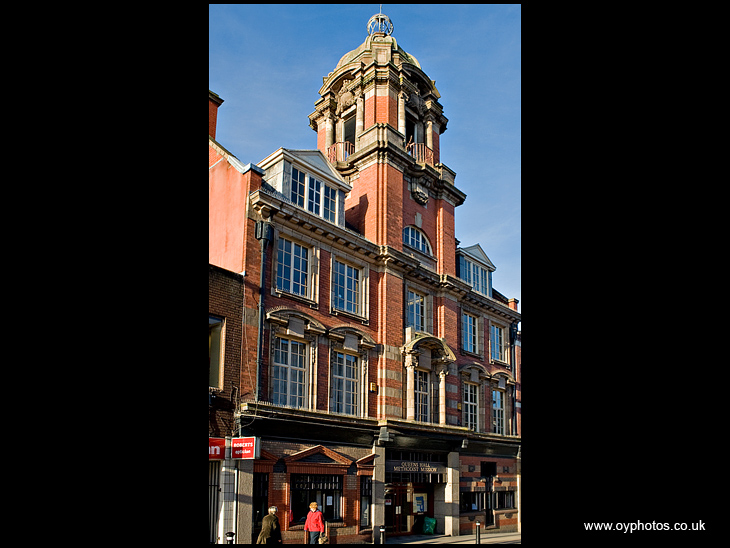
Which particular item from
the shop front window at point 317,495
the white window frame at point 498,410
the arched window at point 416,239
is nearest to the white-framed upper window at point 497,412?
the white window frame at point 498,410

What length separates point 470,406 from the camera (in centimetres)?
2658

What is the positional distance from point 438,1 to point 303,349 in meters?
13.1

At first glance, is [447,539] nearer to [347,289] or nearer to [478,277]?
[347,289]

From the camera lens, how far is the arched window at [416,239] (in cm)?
2466

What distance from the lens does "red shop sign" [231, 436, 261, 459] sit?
15.3 metres

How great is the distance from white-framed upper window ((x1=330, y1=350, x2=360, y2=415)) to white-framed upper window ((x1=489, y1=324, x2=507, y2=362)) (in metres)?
10.4

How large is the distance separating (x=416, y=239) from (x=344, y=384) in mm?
8020

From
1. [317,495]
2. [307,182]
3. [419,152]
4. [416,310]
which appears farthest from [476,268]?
[317,495]

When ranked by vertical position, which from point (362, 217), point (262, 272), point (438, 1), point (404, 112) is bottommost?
point (262, 272)

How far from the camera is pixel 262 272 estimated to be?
17.9 meters

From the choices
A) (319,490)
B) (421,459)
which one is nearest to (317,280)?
(319,490)

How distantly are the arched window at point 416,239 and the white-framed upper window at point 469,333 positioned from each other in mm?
3589
